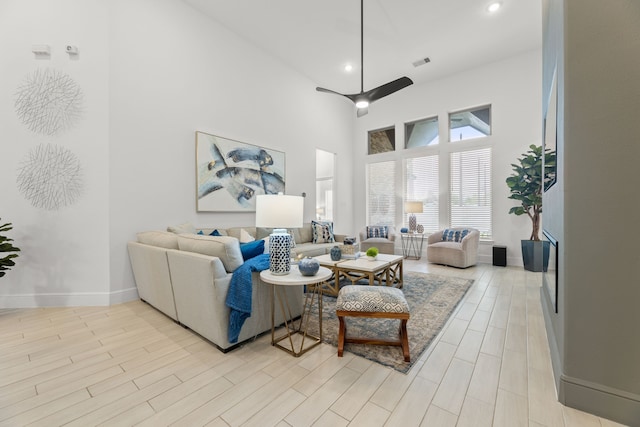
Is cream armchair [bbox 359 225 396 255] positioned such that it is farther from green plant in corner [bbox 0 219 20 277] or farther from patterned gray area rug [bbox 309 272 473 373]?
green plant in corner [bbox 0 219 20 277]

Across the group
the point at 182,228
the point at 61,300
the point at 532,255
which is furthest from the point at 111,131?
the point at 532,255

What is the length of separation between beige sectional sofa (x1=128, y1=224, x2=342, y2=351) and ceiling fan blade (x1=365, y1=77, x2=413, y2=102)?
2464 mm

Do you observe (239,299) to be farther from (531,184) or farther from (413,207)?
(531,184)

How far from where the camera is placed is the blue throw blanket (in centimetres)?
191

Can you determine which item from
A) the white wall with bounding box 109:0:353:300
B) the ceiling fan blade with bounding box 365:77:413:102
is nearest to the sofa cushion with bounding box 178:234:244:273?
the white wall with bounding box 109:0:353:300

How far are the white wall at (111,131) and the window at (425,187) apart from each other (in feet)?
14.4

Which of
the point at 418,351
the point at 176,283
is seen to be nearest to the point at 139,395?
the point at 176,283

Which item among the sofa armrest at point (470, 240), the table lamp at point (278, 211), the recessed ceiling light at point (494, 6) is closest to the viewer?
the table lamp at point (278, 211)

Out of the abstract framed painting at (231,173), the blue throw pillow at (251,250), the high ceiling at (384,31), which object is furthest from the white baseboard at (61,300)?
the high ceiling at (384,31)

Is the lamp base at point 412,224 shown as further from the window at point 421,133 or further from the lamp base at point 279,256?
the lamp base at point 279,256

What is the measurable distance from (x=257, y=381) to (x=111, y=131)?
3174mm

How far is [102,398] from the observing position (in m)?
1.51

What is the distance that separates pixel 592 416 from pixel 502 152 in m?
4.98

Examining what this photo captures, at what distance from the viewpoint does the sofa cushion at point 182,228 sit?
3.29 metres
